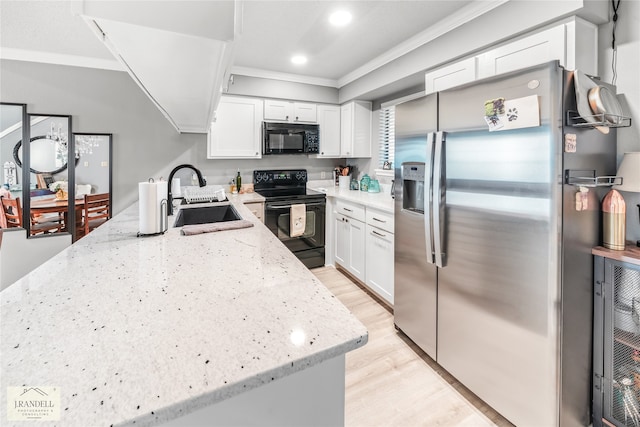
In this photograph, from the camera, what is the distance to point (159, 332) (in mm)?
621

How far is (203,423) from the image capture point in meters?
0.54

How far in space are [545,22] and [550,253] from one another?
138 cm

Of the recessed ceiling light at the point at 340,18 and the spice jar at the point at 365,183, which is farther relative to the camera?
the spice jar at the point at 365,183

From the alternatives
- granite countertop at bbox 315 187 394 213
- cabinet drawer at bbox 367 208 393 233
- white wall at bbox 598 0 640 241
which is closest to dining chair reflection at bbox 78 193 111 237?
granite countertop at bbox 315 187 394 213

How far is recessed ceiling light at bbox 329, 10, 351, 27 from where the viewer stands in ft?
7.32

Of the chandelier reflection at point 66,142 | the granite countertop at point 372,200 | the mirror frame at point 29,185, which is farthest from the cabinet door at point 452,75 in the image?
the mirror frame at point 29,185

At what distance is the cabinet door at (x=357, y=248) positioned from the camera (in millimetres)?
3035

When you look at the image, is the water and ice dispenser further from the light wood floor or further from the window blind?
the window blind

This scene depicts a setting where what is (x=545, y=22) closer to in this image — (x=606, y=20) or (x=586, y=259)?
(x=606, y=20)

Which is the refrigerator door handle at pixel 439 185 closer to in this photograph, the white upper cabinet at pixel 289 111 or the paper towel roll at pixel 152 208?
the paper towel roll at pixel 152 208

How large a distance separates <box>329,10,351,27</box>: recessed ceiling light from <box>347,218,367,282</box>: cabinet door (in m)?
1.78

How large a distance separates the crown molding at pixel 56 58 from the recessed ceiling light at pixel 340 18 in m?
1.96

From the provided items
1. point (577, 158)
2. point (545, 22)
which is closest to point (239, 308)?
point (577, 158)

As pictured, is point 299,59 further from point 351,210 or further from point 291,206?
point 351,210
